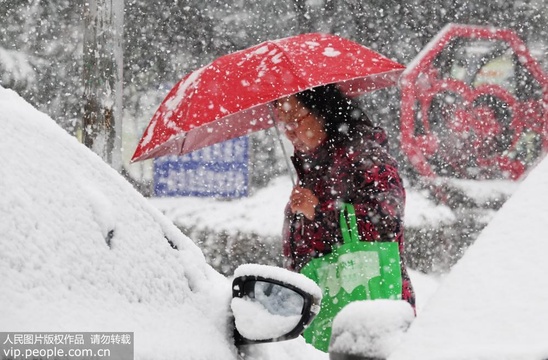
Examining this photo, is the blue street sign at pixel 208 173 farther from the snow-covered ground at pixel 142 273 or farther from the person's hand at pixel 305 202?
the snow-covered ground at pixel 142 273

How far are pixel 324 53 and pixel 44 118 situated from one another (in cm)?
163

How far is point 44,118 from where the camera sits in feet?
6.55

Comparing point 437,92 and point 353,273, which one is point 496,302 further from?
point 437,92

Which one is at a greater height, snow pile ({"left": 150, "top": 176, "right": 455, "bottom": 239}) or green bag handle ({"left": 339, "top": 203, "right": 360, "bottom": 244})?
green bag handle ({"left": 339, "top": 203, "right": 360, "bottom": 244})

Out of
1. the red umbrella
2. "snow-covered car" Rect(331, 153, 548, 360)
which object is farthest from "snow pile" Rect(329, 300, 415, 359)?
the red umbrella

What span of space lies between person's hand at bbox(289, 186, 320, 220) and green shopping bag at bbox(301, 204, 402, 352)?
0.15 m

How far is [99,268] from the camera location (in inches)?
70.4

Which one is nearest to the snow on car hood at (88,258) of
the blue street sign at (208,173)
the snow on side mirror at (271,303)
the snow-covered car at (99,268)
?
the snow-covered car at (99,268)

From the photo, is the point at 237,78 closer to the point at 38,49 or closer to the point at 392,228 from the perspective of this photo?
the point at 392,228

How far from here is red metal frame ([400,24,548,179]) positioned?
895 centimetres

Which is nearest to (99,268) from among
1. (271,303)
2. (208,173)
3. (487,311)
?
(271,303)

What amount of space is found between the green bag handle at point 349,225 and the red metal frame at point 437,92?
603 centimetres

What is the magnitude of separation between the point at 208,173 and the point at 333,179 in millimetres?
5774

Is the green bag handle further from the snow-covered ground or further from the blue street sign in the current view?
the blue street sign
